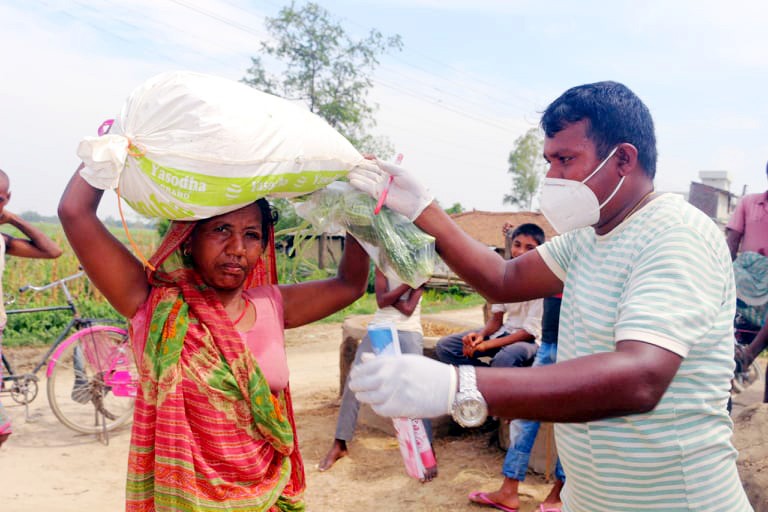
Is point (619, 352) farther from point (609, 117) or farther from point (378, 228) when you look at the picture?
point (378, 228)

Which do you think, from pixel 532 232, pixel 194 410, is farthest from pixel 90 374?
pixel 194 410

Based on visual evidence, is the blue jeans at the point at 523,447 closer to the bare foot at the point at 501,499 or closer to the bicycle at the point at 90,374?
the bare foot at the point at 501,499

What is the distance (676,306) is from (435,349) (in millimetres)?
4030

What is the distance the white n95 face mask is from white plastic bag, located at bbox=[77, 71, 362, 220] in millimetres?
753

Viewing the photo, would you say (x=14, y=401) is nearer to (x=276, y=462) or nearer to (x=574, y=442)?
(x=276, y=462)

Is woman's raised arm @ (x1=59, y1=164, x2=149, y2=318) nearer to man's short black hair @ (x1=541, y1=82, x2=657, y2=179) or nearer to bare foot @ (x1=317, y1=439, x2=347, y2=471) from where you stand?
man's short black hair @ (x1=541, y1=82, x2=657, y2=179)

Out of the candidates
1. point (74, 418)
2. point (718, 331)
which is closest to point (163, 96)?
point (718, 331)

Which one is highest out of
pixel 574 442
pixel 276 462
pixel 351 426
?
pixel 574 442

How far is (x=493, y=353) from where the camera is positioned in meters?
4.77

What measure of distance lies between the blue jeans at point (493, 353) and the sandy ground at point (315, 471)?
2.64ft

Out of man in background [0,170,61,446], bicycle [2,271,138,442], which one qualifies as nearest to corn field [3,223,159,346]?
bicycle [2,271,138,442]

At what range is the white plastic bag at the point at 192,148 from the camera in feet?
5.56

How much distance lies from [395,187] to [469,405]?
1.18 m

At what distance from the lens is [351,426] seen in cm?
498
